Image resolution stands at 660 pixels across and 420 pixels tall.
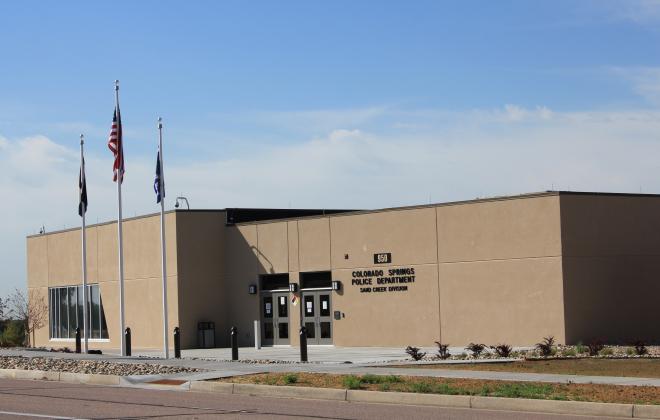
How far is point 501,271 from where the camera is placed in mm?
34969

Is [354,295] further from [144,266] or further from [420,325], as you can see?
A: [144,266]

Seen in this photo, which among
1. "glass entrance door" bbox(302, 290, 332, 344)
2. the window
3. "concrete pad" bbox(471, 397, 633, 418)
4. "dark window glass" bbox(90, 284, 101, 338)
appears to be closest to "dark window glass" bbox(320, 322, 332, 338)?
"glass entrance door" bbox(302, 290, 332, 344)

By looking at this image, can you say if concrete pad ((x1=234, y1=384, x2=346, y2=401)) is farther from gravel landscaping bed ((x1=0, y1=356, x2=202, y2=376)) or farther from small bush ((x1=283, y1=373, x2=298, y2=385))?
gravel landscaping bed ((x1=0, y1=356, x2=202, y2=376))

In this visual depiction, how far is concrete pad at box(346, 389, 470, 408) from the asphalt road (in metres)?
0.37

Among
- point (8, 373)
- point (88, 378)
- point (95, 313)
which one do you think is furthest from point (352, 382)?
point (95, 313)

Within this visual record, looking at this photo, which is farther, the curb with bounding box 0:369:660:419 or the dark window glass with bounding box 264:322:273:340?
the dark window glass with bounding box 264:322:273:340

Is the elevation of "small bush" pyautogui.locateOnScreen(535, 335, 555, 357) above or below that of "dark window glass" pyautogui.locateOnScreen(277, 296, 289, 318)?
below

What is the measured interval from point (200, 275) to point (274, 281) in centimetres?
346

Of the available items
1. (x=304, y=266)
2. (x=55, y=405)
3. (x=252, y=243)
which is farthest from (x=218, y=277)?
(x=55, y=405)

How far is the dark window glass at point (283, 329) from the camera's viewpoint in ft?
141

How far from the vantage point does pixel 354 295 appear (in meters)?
40.2

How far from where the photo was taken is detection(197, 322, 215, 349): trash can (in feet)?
147

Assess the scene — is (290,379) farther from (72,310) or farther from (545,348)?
(72,310)

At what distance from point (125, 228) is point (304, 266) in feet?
A: 34.9
